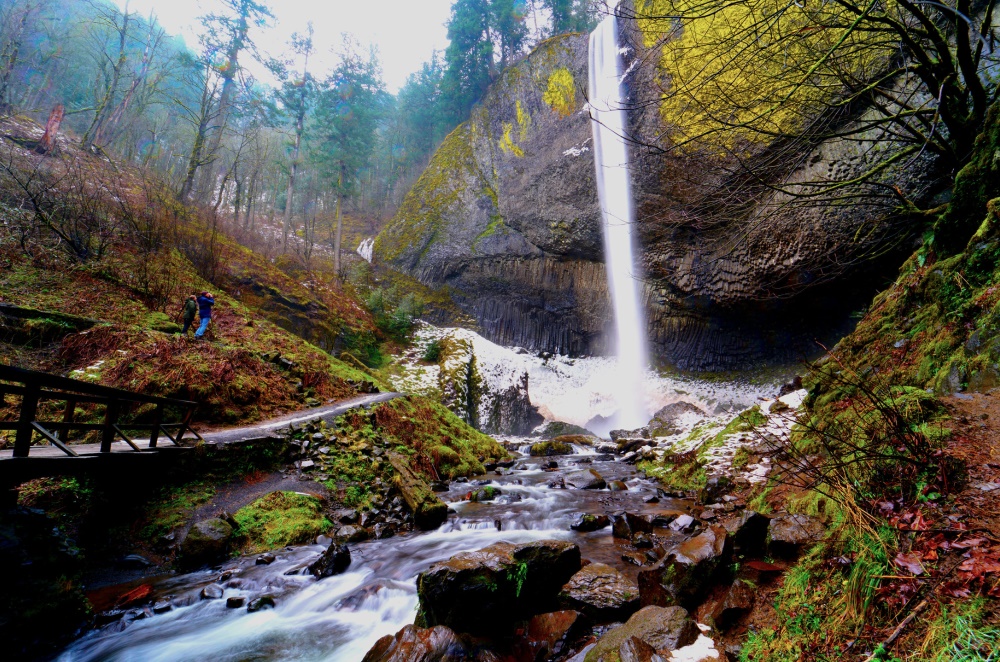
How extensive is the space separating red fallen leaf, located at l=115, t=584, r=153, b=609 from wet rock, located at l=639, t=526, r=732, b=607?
182 inches

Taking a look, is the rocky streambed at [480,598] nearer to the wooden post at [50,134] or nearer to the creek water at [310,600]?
the creek water at [310,600]

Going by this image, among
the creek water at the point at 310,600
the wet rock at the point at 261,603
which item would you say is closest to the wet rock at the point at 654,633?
the creek water at the point at 310,600

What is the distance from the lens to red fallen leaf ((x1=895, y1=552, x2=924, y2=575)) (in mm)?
1861

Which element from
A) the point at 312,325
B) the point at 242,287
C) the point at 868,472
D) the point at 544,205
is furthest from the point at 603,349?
the point at 868,472

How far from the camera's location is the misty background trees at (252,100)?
19.2 metres

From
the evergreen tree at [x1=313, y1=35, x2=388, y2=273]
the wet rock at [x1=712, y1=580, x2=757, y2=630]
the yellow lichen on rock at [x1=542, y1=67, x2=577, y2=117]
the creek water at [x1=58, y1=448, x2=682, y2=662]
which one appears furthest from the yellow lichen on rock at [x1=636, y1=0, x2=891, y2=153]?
the evergreen tree at [x1=313, y1=35, x2=388, y2=273]

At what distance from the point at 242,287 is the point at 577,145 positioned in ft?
53.1

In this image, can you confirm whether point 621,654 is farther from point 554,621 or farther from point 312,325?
point 312,325

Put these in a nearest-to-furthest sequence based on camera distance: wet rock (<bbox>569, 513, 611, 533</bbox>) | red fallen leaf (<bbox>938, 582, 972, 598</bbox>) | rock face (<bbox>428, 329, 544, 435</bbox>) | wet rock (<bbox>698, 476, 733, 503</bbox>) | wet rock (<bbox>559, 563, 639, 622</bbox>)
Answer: red fallen leaf (<bbox>938, 582, 972, 598</bbox>), wet rock (<bbox>559, 563, 639, 622</bbox>), wet rock (<bbox>569, 513, 611, 533</bbox>), wet rock (<bbox>698, 476, 733, 503</bbox>), rock face (<bbox>428, 329, 544, 435</bbox>)

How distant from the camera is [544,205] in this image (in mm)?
21797

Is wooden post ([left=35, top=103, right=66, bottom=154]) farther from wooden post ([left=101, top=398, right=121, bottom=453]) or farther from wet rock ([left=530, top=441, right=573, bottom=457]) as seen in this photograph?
wet rock ([left=530, top=441, right=573, bottom=457])

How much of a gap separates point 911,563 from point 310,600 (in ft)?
15.5

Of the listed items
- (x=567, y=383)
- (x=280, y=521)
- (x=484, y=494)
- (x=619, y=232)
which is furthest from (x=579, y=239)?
(x=280, y=521)

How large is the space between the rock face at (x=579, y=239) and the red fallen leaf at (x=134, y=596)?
519 inches
